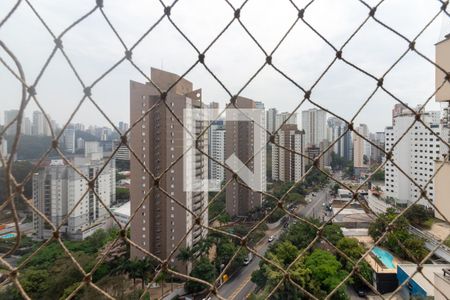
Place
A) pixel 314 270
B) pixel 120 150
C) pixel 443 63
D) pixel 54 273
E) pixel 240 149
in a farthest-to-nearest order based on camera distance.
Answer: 1. pixel 240 149
2. pixel 314 270
3. pixel 54 273
4. pixel 120 150
5. pixel 443 63

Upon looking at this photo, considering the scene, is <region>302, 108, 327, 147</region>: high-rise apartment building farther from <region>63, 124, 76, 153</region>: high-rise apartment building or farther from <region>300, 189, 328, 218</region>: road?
<region>63, 124, 76, 153</region>: high-rise apartment building

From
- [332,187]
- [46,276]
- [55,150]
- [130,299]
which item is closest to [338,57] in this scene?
[55,150]

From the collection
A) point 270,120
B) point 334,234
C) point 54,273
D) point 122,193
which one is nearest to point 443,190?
point 270,120

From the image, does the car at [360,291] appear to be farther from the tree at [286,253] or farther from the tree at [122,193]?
the tree at [122,193]

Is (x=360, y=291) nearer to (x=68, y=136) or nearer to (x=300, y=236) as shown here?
(x=300, y=236)

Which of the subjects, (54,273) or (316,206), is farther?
(316,206)

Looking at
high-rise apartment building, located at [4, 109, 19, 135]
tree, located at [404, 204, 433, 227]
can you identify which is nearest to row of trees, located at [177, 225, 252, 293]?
high-rise apartment building, located at [4, 109, 19, 135]

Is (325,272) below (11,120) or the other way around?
below

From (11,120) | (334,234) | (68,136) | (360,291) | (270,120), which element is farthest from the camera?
(334,234)
